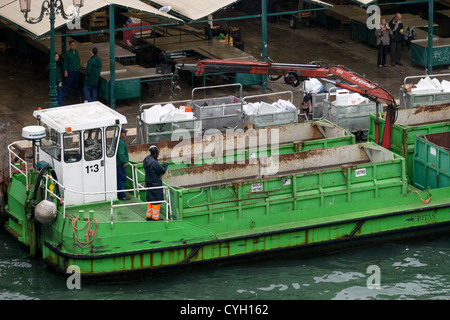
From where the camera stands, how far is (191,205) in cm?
2088

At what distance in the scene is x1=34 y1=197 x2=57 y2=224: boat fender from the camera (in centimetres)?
2020

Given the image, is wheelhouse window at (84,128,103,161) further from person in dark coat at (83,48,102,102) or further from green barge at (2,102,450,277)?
person in dark coat at (83,48,102,102)

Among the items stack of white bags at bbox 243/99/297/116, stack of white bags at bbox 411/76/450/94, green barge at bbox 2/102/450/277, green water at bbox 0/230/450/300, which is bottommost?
green water at bbox 0/230/450/300

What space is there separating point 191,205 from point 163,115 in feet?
16.5

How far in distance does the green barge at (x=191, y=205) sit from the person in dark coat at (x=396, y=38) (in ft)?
34.5

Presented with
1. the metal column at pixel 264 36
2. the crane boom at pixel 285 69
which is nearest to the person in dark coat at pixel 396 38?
the metal column at pixel 264 36

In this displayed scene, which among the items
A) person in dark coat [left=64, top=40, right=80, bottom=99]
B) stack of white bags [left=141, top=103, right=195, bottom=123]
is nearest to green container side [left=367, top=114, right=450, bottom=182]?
stack of white bags [left=141, top=103, right=195, bottom=123]

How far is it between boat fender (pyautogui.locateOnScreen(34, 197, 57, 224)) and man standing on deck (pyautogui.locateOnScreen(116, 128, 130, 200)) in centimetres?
180

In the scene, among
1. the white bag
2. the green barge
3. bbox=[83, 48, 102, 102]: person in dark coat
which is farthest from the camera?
bbox=[83, 48, 102, 102]: person in dark coat

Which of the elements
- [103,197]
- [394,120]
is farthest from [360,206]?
[103,197]

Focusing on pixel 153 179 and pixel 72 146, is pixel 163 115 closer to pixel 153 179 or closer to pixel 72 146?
pixel 153 179

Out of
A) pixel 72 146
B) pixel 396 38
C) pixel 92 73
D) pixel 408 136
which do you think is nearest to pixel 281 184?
pixel 408 136

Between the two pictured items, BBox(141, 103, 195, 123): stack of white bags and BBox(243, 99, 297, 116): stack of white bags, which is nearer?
BBox(141, 103, 195, 123): stack of white bags

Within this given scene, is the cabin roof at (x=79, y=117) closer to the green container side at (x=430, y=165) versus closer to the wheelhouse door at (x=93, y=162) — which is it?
the wheelhouse door at (x=93, y=162)
